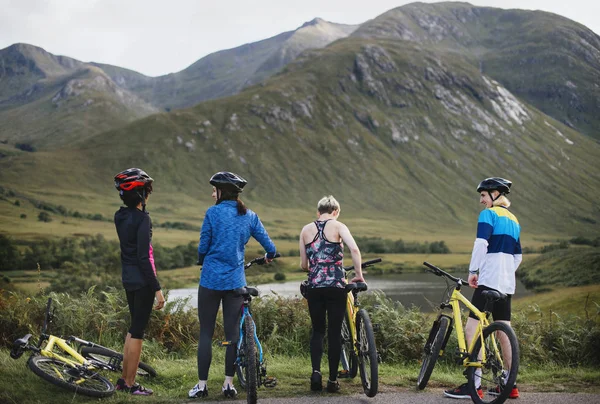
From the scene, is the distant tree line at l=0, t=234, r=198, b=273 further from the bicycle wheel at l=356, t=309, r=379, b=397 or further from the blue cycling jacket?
the bicycle wheel at l=356, t=309, r=379, b=397

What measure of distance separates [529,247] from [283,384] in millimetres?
192247

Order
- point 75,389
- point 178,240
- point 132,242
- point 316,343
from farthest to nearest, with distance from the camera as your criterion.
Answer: point 178,240 < point 316,343 < point 132,242 < point 75,389

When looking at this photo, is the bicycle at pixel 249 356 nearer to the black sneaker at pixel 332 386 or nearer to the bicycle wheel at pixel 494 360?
the black sneaker at pixel 332 386

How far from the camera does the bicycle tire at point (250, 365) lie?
25.0 ft

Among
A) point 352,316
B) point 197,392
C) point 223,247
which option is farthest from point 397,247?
point 197,392

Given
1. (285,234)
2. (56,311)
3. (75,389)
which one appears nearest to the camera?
(75,389)

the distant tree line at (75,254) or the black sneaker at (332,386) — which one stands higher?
the black sneaker at (332,386)

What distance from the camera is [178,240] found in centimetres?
16238

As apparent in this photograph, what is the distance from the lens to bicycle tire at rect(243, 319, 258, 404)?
7609 millimetres

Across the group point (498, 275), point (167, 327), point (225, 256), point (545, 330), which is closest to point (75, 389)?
point (225, 256)

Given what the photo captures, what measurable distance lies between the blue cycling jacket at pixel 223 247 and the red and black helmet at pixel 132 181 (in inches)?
39.9

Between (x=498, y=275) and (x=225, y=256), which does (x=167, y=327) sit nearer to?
(x=225, y=256)

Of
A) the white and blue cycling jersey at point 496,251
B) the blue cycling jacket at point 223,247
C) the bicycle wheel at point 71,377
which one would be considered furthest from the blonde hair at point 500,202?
the bicycle wheel at point 71,377

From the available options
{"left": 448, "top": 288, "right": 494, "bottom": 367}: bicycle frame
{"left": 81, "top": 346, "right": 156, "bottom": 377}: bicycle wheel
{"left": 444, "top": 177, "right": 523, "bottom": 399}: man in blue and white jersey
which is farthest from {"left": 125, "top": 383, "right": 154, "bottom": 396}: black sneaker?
{"left": 448, "top": 288, "right": 494, "bottom": 367}: bicycle frame
